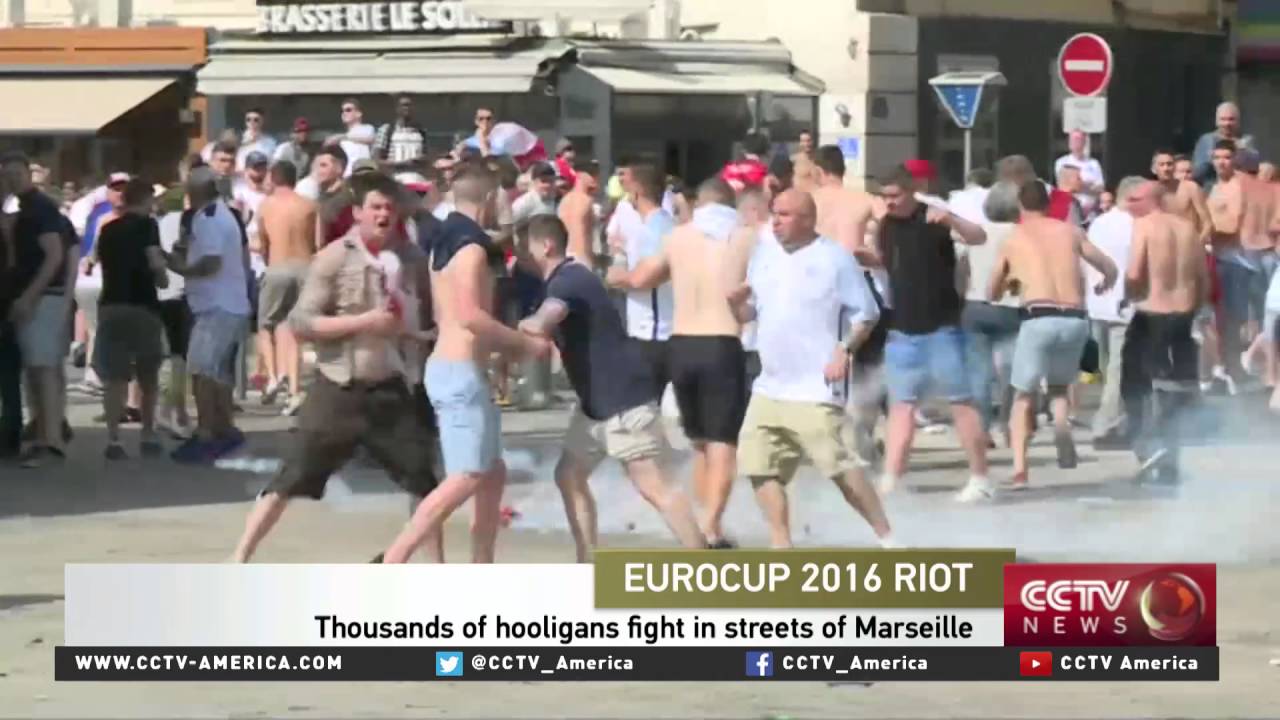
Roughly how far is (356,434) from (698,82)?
23.0 m

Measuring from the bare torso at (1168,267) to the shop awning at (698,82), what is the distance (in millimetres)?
17183

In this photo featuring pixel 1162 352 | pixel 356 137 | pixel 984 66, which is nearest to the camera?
pixel 1162 352

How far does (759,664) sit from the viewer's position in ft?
32.7

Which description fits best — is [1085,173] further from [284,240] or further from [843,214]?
[843,214]

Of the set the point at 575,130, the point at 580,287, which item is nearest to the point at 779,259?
the point at 580,287

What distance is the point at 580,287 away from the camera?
13.1 meters

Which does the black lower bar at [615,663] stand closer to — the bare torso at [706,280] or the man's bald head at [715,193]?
the bare torso at [706,280]

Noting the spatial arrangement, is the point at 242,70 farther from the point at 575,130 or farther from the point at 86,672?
the point at 86,672

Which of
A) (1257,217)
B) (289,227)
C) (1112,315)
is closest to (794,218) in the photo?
(289,227)

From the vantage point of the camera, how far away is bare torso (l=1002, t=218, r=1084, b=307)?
1725 centimetres

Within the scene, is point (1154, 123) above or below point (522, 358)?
below

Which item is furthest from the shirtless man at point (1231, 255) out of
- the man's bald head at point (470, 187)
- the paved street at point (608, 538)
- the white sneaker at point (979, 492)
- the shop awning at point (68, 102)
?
the shop awning at point (68, 102)

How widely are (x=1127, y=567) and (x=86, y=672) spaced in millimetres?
3157

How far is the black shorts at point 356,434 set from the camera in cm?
1248
